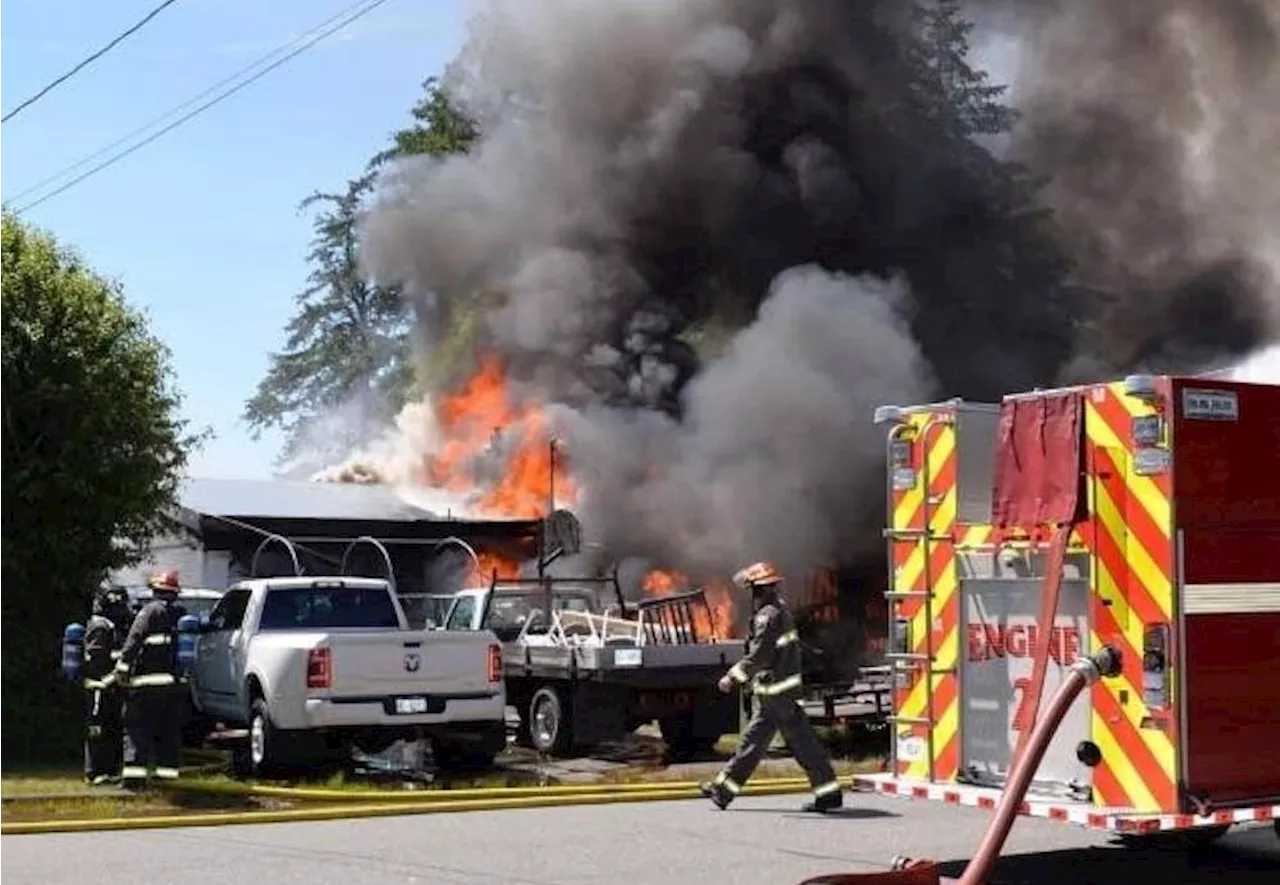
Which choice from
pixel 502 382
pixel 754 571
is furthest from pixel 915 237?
pixel 754 571

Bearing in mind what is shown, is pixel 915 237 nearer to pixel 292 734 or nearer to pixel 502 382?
pixel 502 382

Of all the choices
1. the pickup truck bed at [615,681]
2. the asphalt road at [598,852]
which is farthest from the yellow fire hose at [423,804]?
the pickup truck bed at [615,681]

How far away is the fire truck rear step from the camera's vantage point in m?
7.82

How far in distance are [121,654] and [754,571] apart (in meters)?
4.56

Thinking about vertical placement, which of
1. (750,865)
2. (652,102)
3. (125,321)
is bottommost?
(750,865)

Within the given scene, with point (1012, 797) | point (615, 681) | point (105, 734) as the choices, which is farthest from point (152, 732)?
point (1012, 797)

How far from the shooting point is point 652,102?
104ft

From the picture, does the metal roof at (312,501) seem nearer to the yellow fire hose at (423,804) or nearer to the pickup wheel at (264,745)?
the pickup wheel at (264,745)

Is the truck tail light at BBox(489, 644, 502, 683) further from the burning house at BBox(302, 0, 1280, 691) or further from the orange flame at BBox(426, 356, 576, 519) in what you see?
the burning house at BBox(302, 0, 1280, 691)

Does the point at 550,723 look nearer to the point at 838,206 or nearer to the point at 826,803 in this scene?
the point at 826,803

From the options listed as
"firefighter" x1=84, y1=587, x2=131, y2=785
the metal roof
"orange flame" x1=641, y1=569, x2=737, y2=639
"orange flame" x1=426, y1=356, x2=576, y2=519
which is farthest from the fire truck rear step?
"orange flame" x1=426, y1=356, x2=576, y2=519

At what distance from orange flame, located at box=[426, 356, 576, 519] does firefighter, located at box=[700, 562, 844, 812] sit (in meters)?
14.6

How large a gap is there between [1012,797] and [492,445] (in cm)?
2224

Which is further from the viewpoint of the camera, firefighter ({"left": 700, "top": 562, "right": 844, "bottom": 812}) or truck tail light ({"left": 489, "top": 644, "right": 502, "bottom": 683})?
truck tail light ({"left": 489, "top": 644, "right": 502, "bottom": 683})
